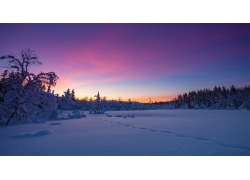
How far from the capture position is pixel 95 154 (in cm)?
471

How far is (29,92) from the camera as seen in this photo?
13.1 m

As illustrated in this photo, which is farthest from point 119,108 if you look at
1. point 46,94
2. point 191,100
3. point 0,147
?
point 0,147

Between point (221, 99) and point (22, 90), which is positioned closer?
point (22, 90)

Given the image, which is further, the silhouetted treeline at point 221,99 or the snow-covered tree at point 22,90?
the silhouetted treeline at point 221,99

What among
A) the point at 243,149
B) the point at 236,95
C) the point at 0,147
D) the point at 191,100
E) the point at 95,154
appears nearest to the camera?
the point at 95,154

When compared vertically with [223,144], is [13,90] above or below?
above

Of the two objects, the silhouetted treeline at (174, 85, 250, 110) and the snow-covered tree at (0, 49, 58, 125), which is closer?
the snow-covered tree at (0, 49, 58, 125)

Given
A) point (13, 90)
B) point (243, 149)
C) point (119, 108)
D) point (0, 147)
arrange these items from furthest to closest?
point (119, 108) < point (13, 90) < point (0, 147) < point (243, 149)

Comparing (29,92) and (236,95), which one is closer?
(29,92)

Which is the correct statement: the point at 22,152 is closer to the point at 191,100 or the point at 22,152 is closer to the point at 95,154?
the point at 95,154

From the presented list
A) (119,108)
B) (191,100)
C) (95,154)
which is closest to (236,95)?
(191,100)

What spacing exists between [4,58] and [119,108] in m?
88.9

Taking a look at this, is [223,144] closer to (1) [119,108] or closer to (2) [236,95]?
(2) [236,95]

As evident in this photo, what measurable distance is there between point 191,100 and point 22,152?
94687 mm
